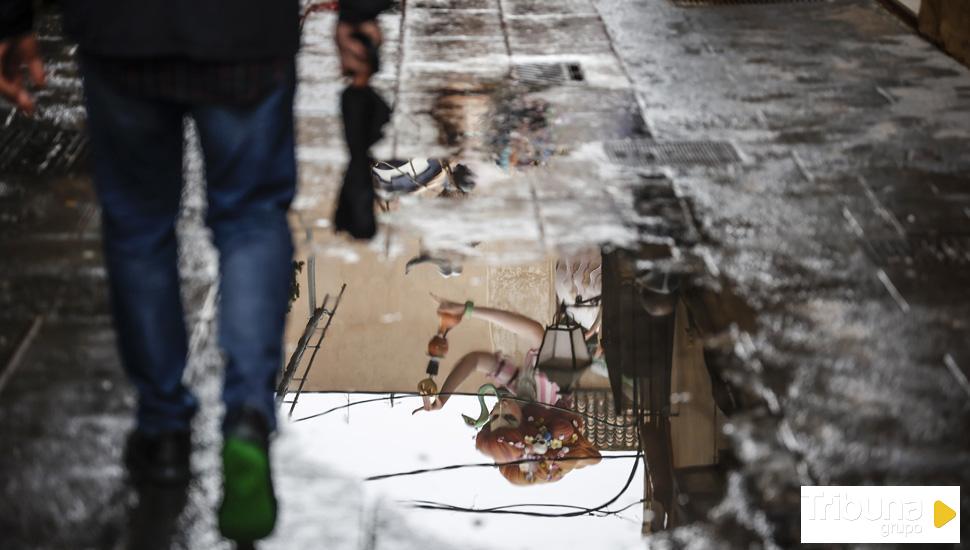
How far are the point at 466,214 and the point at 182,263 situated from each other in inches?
39.8

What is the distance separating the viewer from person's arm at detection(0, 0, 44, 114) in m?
2.73

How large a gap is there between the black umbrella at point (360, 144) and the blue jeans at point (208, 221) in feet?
1.10

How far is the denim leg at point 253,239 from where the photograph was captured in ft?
8.87

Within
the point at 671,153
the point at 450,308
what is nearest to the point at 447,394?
the point at 450,308

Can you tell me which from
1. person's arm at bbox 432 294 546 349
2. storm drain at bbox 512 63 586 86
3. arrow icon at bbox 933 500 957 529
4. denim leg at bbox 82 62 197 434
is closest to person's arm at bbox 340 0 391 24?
denim leg at bbox 82 62 197 434

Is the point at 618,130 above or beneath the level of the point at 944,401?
beneath

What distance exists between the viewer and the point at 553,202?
4.62 metres

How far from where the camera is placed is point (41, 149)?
16.6ft

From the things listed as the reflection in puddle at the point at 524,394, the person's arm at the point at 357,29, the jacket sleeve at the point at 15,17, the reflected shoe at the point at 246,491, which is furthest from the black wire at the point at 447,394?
the jacket sleeve at the point at 15,17

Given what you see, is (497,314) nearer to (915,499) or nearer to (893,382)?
(893,382)

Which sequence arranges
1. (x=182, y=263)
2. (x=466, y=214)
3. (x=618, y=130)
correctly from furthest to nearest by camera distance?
(x=618, y=130)
(x=466, y=214)
(x=182, y=263)

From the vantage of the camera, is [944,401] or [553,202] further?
[553,202]

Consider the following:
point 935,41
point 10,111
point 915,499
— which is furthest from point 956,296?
point 10,111

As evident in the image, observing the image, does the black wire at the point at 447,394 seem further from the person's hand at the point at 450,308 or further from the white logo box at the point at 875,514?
the white logo box at the point at 875,514
